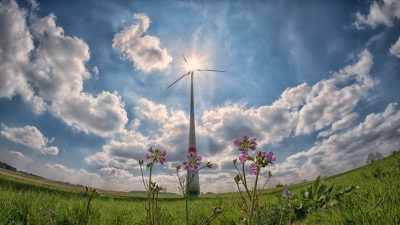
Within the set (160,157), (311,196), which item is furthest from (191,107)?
(160,157)

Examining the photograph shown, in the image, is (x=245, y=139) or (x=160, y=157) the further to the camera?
(x=160, y=157)

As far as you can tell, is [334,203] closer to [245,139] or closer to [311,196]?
[311,196]

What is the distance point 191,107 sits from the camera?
4219 centimetres

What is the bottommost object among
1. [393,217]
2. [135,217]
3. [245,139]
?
[135,217]

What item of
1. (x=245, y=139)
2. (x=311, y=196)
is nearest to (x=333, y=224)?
(x=245, y=139)

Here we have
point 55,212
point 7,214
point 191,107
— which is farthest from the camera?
point 191,107

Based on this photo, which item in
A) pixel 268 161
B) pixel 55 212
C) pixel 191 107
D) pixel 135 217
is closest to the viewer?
pixel 268 161

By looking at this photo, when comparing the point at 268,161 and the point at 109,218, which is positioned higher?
the point at 268,161

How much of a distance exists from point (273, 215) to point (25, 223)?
14.6ft

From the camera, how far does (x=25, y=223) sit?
4.35 m

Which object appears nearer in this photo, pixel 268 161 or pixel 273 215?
pixel 268 161

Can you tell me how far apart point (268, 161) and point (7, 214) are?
4.13 m

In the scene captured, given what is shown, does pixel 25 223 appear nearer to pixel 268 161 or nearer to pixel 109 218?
pixel 109 218

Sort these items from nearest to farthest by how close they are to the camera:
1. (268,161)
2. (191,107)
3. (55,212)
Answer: (268,161)
(55,212)
(191,107)
